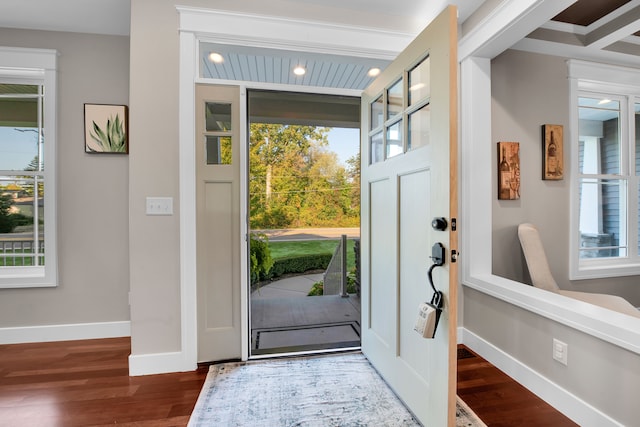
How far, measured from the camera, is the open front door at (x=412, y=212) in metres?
1.30

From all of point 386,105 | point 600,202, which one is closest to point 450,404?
point 386,105

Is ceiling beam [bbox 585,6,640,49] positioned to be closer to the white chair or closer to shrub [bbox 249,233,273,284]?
the white chair

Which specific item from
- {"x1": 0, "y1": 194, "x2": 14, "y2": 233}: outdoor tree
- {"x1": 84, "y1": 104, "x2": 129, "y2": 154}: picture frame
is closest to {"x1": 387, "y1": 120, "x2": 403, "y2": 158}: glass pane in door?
{"x1": 84, "y1": 104, "x2": 129, "y2": 154}: picture frame

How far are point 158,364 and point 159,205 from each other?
1.08 metres

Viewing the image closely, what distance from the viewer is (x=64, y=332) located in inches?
97.6

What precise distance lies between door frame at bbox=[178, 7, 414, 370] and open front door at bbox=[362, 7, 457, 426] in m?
0.72

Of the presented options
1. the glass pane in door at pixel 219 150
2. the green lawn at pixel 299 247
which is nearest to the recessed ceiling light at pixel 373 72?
the glass pane in door at pixel 219 150

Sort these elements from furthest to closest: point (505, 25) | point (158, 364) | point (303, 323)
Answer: point (303, 323)
point (158, 364)
point (505, 25)

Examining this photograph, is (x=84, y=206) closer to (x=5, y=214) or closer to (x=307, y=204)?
(x=5, y=214)

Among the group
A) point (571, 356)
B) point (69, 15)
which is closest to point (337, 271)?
point (571, 356)

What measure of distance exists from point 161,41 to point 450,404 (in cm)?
266

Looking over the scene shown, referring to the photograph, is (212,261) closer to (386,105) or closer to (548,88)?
(386,105)

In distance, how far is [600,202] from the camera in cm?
291

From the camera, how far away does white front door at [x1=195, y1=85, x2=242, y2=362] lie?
6.82ft
